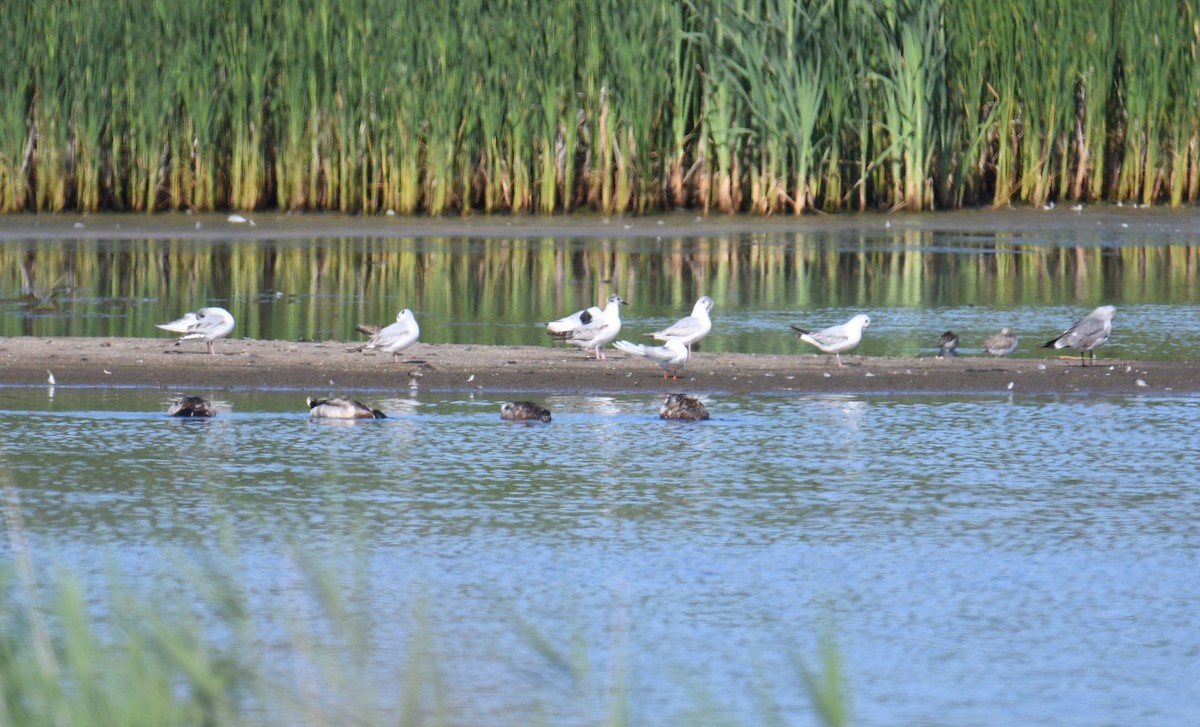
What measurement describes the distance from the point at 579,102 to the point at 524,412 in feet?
43.5

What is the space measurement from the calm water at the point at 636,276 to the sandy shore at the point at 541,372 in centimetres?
90

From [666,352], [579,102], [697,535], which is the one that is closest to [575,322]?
[666,352]

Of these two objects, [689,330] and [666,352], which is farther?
[689,330]

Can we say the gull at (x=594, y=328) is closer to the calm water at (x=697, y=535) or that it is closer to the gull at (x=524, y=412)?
the calm water at (x=697, y=535)

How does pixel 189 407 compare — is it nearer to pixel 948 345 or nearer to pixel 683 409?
pixel 683 409

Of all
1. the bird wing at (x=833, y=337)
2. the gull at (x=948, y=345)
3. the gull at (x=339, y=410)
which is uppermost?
the bird wing at (x=833, y=337)

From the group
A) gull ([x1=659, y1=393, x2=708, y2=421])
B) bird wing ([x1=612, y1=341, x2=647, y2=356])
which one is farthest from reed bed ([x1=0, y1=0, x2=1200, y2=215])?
gull ([x1=659, y1=393, x2=708, y2=421])

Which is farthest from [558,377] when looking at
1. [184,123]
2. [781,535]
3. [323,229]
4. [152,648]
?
[184,123]

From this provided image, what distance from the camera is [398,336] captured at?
11812 millimetres

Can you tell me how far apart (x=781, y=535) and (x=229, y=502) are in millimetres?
2189

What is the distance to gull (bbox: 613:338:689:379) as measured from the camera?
11594 millimetres

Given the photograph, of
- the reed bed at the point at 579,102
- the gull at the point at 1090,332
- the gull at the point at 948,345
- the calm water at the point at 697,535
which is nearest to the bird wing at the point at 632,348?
the calm water at the point at 697,535

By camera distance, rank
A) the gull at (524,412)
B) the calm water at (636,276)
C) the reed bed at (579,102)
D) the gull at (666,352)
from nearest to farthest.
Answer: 1. the gull at (524,412)
2. the gull at (666,352)
3. the calm water at (636,276)
4. the reed bed at (579,102)

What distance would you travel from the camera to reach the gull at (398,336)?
11797mm
